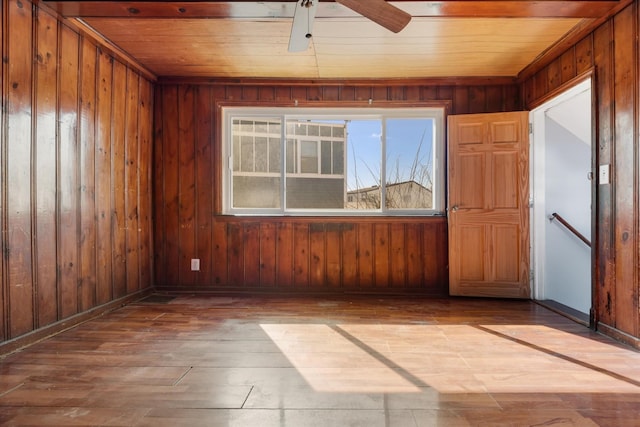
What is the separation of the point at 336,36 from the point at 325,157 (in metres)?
1.40

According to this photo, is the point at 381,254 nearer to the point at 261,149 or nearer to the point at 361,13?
the point at 261,149

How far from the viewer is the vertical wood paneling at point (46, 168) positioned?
248 cm

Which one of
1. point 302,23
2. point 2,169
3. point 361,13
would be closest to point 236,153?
point 2,169

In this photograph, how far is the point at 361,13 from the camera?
199cm

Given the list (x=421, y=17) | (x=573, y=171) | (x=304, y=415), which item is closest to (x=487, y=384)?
(x=304, y=415)

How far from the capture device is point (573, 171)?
12.2 feet

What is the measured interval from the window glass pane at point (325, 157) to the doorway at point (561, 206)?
2079 millimetres

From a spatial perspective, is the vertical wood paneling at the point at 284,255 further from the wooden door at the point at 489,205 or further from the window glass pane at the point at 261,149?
the wooden door at the point at 489,205

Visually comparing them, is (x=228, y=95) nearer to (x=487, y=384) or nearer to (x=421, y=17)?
(x=421, y=17)

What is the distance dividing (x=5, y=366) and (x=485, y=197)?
4.00 metres

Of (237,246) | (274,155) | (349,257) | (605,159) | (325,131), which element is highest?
(325,131)

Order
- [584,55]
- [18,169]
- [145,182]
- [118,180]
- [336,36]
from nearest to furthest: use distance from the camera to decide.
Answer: [18,169], [584,55], [336,36], [118,180], [145,182]

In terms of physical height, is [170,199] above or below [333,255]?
above

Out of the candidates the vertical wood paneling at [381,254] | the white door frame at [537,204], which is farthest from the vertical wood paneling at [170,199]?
the white door frame at [537,204]
